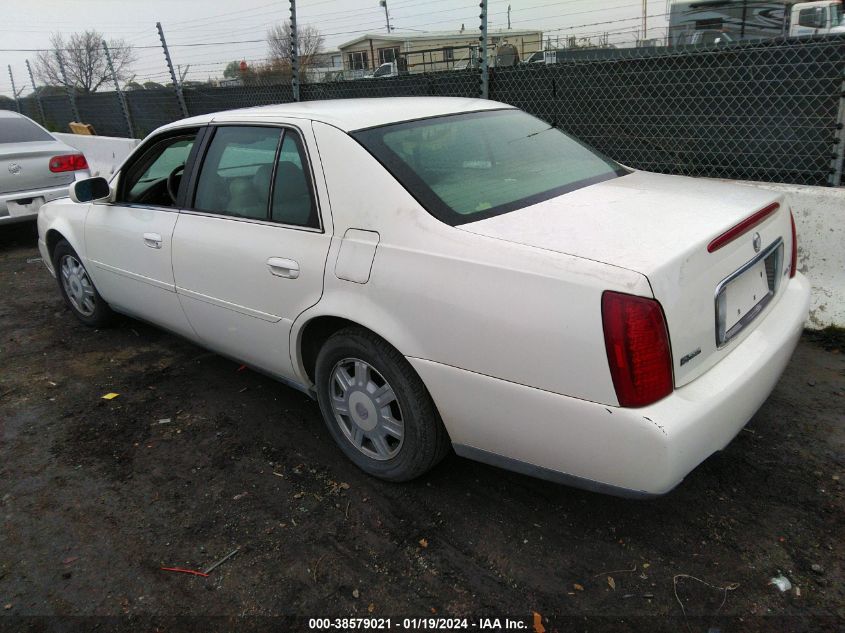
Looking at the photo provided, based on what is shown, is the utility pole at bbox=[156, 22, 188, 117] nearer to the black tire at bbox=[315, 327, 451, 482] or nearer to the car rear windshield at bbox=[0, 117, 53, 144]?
the car rear windshield at bbox=[0, 117, 53, 144]

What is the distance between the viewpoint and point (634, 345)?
1.97 meters

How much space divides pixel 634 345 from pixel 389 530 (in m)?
1.30

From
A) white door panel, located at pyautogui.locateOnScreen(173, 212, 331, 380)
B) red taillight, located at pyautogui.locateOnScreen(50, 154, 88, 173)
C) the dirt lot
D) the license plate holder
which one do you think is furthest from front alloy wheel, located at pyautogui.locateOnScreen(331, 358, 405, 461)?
red taillight, located at pyautogui.locateOnScreen(50, 154, 88, 173)

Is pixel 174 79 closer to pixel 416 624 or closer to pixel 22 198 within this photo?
pixel 22 198

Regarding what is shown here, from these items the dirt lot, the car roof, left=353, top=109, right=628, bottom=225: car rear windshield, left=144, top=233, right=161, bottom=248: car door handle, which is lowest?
the dirt lot

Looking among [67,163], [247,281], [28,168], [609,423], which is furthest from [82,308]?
[609,423]

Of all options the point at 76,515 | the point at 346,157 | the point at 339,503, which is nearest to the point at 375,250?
the point at 346,157

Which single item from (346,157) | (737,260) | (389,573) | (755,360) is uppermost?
(346,157)

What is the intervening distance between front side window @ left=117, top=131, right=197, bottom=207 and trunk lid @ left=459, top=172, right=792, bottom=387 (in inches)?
87.9

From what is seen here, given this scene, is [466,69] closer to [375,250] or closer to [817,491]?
[375,250]

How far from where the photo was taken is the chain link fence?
4.76 meters

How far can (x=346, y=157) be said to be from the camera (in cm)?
277

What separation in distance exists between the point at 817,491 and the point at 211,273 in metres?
2.99

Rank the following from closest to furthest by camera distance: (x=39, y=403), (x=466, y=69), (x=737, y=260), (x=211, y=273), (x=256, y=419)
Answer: (x=737, y=260), (x=211, y=273), (x=256, y=419), (x=39, y=403), (x=466, y=69)
